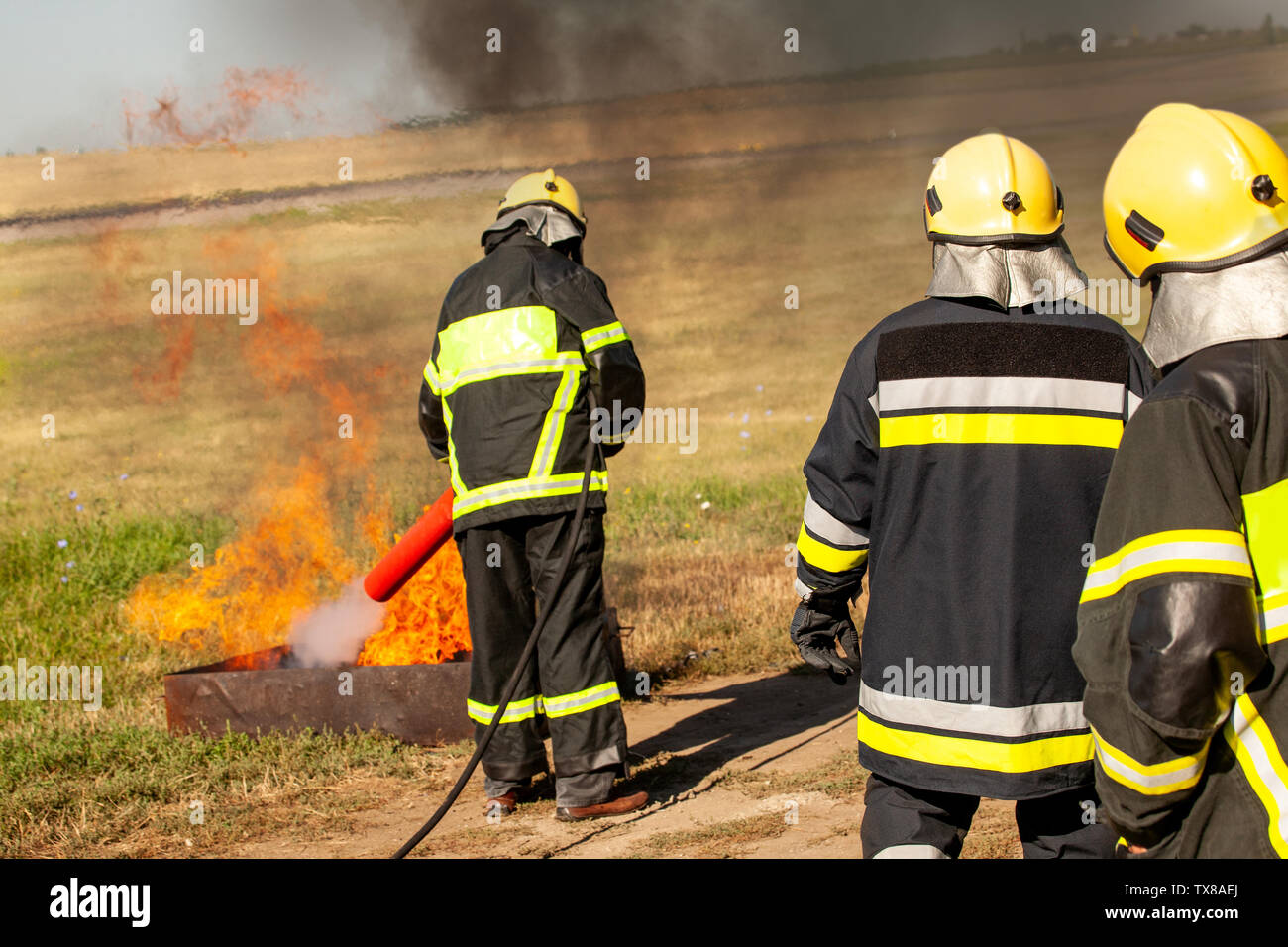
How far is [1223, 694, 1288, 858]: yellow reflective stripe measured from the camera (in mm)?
1781

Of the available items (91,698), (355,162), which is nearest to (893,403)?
(91,698)

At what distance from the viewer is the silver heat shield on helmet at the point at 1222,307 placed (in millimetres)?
1887

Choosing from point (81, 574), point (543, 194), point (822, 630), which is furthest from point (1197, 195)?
point (81, 574)

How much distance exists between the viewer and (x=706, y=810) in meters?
4.78

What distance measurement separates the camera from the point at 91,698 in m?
6.43

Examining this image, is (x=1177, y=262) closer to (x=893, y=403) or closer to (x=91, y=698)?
(x=893, y=403)

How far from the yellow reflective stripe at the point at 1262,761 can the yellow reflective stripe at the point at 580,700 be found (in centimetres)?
315

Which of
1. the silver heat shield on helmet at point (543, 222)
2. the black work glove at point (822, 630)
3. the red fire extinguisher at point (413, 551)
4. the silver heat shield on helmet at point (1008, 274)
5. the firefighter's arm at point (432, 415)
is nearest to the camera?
the silver heat shield on helmet at point (1008, 274)

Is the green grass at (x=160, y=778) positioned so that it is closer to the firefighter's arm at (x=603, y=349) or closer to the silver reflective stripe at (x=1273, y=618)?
the firefighter's arm at (x=603, y=349)

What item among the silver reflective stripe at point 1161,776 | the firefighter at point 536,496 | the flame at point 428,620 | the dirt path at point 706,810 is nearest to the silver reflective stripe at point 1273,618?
the silver reflective stripe at point 1161,776

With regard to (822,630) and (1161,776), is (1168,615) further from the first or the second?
(822,630)

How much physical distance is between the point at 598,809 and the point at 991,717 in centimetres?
247

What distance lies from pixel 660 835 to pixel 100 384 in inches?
529

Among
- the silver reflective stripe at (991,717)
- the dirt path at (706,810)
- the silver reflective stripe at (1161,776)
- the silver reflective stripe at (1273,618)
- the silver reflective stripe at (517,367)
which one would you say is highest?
the silver reflective stripe at (517,367)
